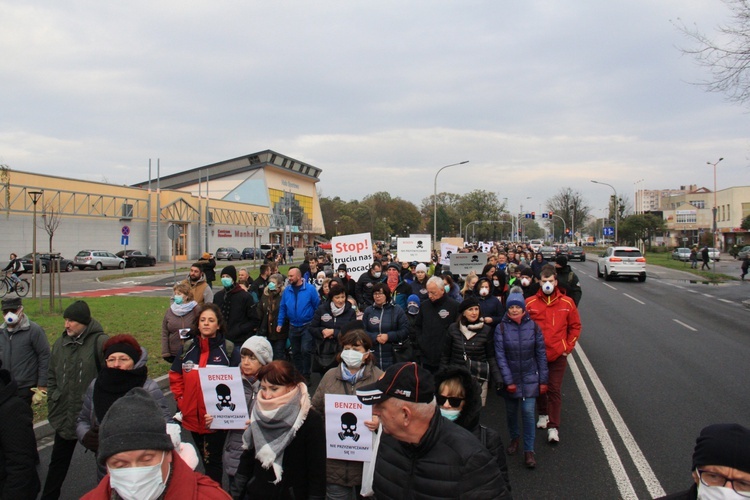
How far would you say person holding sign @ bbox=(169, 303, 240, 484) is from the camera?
4242 mm

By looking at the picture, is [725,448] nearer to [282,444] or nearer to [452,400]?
[452,400]

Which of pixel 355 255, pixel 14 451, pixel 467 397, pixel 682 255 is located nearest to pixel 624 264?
pixel 355 255

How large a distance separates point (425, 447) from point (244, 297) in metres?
6.10

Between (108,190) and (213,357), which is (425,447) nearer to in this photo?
(213,357)

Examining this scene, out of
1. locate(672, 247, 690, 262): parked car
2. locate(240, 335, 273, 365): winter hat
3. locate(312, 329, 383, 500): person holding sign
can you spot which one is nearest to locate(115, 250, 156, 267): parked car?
locate(240, 335, 273, 365): winter hat

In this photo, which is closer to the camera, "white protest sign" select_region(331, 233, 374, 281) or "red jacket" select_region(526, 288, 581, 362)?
"red jacket" select_region(526, 288, 581, 362)

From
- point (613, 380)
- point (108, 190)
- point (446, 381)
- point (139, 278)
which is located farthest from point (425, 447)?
point (108, 190)

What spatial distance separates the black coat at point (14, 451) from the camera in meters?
3.08

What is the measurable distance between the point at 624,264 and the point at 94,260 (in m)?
36.5

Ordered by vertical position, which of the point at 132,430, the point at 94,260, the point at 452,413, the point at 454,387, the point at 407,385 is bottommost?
the point at 94,260

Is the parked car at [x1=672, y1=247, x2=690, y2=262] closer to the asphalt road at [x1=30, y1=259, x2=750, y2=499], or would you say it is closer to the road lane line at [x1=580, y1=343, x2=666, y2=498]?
the asphalt road at [x1=30, y1=259, x2=750, y2=499]

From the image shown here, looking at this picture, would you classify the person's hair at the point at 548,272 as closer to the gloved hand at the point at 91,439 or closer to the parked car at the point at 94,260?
the gloved hand at the point at 91,439

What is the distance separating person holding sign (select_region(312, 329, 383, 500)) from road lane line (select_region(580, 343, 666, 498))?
103 inches

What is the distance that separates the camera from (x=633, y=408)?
23.3ft
